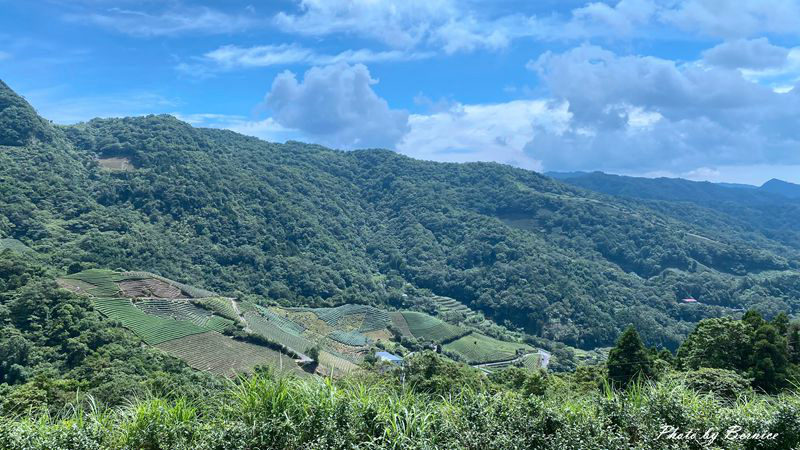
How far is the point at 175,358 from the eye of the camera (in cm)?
3381

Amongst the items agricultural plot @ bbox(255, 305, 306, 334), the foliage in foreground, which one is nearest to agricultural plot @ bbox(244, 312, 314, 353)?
agricultural plot @ bbox(255, 305, 306, 334)

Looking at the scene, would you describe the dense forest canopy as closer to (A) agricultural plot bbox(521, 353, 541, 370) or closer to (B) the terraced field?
(A) agricultural plot bbox(521, 353, 541, 370)

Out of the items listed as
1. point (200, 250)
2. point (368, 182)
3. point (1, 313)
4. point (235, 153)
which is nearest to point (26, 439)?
point (1, 313)

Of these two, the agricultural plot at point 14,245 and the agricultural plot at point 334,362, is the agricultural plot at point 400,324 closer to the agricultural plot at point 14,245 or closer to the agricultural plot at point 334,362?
the agricultural plot at point 334,362

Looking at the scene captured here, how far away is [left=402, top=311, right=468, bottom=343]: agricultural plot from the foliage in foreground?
196 feet

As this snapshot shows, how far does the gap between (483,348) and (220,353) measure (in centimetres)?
3517

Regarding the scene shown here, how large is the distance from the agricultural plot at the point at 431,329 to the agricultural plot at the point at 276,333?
62.4ft

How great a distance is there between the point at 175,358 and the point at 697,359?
102ft

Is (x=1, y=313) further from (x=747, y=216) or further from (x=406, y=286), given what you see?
(x=747, y=216)

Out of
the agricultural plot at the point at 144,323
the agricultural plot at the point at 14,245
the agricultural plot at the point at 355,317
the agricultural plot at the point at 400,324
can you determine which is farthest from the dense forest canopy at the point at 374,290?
the agricultural plot at the point at 400,324

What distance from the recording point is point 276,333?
48.7 metres

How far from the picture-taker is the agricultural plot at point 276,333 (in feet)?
151

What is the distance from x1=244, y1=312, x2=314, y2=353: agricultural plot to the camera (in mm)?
45875

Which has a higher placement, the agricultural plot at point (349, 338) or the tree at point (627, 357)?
the tree at point (627, 357)
